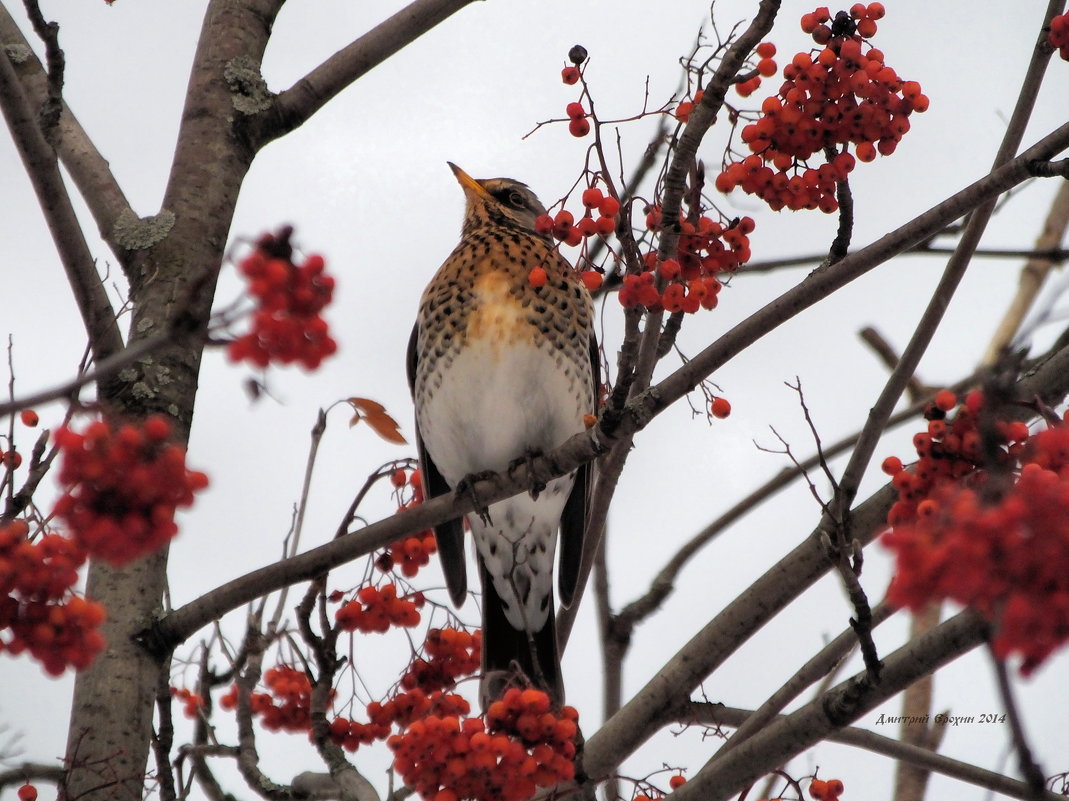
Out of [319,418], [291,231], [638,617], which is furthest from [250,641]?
[291,231]

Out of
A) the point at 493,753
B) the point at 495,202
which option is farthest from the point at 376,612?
the point at 495,202

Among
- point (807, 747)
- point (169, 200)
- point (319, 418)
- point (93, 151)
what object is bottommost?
point (807, 747)

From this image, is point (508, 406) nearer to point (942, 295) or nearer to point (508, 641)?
point (508, 641)

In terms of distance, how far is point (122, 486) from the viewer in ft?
4.83

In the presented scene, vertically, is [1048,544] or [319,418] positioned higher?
[319,418]

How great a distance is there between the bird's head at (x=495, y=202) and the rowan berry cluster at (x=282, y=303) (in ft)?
10.2

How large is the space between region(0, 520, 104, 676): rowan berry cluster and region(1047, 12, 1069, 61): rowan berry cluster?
1819 mm

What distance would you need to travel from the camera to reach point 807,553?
2539mm

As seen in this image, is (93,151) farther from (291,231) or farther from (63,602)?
(291,231)

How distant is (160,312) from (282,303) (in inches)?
57.9

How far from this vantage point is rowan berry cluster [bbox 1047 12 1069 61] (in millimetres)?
2250

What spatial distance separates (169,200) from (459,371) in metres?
1.15

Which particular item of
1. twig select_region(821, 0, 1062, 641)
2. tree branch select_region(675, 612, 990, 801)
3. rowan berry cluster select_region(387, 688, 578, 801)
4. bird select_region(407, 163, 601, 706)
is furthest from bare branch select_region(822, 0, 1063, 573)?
bird select_region(407, 163, 601, 706)

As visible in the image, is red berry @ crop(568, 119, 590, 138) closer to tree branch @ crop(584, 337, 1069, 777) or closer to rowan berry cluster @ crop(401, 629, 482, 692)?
tree branch @ crop(584, 337, 1069, 777)
